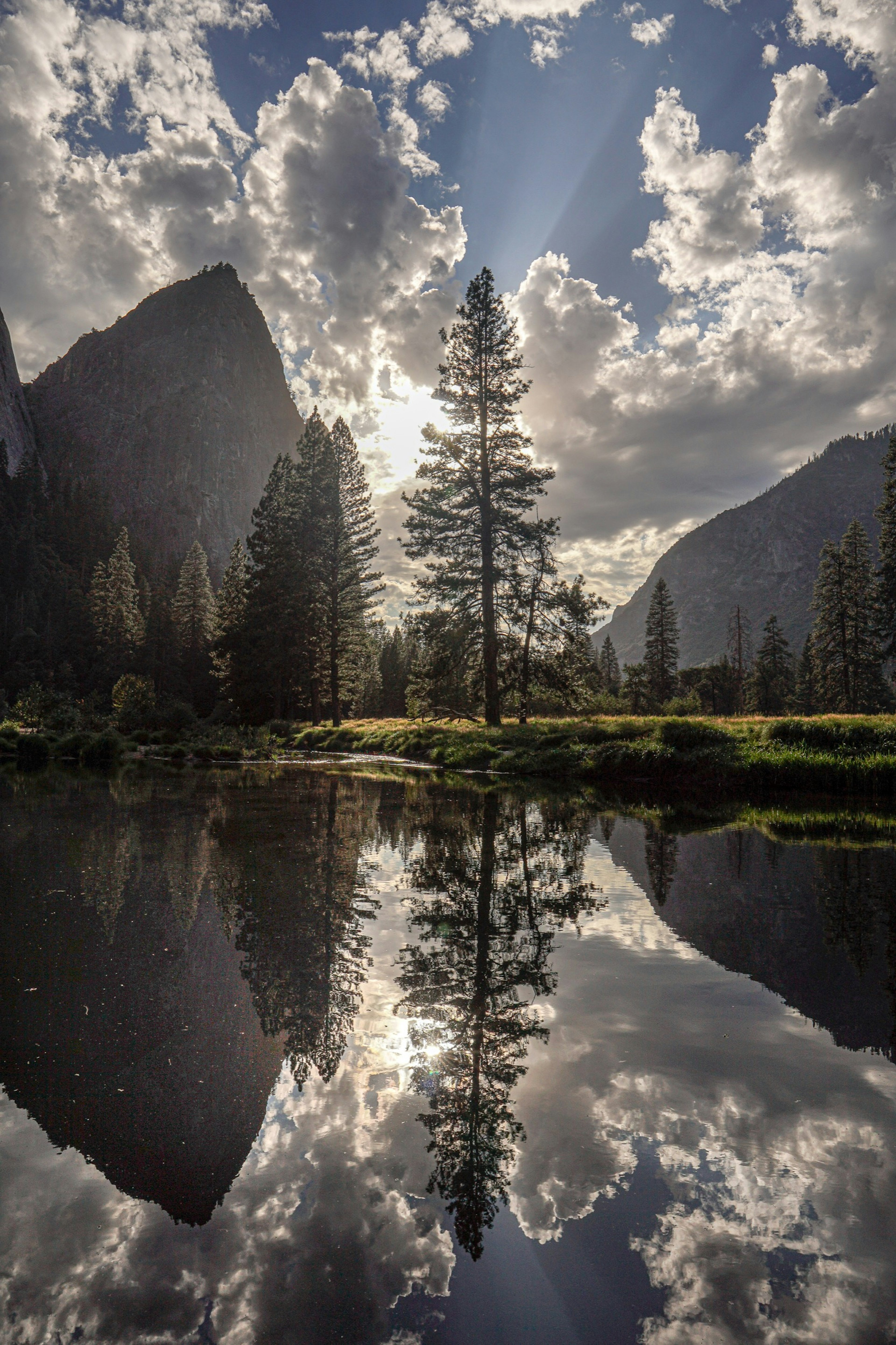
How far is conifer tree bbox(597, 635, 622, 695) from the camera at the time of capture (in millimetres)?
96750

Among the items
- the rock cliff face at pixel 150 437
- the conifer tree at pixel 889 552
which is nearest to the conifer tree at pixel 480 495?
the conifer tree at pixel 889 552

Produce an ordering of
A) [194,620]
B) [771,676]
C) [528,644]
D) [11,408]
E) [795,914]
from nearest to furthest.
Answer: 1. [795,914]
2. [528,644]
3. [771,676]
4. [194,620]
5. [11,408]

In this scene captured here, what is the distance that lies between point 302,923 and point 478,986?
70.7 inches

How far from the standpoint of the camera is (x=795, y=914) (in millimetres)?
5523

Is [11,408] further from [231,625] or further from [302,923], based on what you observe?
[302,923]

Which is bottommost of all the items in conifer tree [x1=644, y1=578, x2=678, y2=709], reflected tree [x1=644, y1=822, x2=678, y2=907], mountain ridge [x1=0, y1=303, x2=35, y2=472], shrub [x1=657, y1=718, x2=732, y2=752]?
reflected tree [x1=644, y1=822, x2=678, y2=907]

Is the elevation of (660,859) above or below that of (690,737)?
below

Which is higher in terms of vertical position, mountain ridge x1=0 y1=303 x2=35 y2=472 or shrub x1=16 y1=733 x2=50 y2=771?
mountain ridge x1=0 y1=303 x2=35 y2=472

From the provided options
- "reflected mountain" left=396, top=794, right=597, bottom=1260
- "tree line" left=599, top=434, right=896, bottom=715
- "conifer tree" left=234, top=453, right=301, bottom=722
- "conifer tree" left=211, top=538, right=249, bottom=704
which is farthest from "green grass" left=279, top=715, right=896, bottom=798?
"conifer tree" left=211, top=538, right=249, bottom=704

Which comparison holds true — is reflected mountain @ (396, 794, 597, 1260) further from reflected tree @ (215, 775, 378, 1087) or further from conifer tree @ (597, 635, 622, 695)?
conifer tree @ (597, 635, 622, 695)

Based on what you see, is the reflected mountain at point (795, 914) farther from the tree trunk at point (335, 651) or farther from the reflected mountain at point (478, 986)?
the tree trunk at point (335, 651)

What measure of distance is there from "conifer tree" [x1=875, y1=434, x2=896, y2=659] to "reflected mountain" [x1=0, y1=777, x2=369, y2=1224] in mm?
45458

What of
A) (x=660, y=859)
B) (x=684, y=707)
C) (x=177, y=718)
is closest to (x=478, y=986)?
(x=660, y=859)

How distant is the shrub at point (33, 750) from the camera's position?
24.9 m
